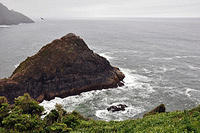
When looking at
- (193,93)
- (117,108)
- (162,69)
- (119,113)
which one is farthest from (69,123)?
(162,69)

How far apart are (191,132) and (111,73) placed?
45087 mm

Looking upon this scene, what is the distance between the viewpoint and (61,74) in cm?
5253

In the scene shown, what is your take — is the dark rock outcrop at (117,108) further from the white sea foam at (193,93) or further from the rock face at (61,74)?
the white sea foam at (193,93)

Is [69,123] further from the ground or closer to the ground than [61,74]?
closer to the ground

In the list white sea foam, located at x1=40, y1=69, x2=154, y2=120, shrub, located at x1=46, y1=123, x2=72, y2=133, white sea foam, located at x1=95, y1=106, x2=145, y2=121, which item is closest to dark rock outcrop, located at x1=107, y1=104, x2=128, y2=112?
white sea foam, located at x1=95, y1=106, x2=145, y2=121

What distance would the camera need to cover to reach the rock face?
48094 millimetres

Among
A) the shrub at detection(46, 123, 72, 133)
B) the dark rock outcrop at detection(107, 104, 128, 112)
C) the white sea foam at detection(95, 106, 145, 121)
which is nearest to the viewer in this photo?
the shrub at detection(46, 123, 72, 133)

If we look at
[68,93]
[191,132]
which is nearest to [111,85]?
[68,93]

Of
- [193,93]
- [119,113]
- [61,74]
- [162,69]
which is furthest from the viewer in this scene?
[162,69]

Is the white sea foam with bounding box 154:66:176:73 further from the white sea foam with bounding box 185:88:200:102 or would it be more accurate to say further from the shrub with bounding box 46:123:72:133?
the shrub with bounding box 46:123:72:133

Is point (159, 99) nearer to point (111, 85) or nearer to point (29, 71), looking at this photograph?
point (111, 85)

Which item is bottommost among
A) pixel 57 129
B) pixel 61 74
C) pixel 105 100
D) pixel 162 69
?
pixel 105 100

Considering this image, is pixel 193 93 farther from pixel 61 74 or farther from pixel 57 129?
pixel 57 129

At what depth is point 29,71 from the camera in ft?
165
